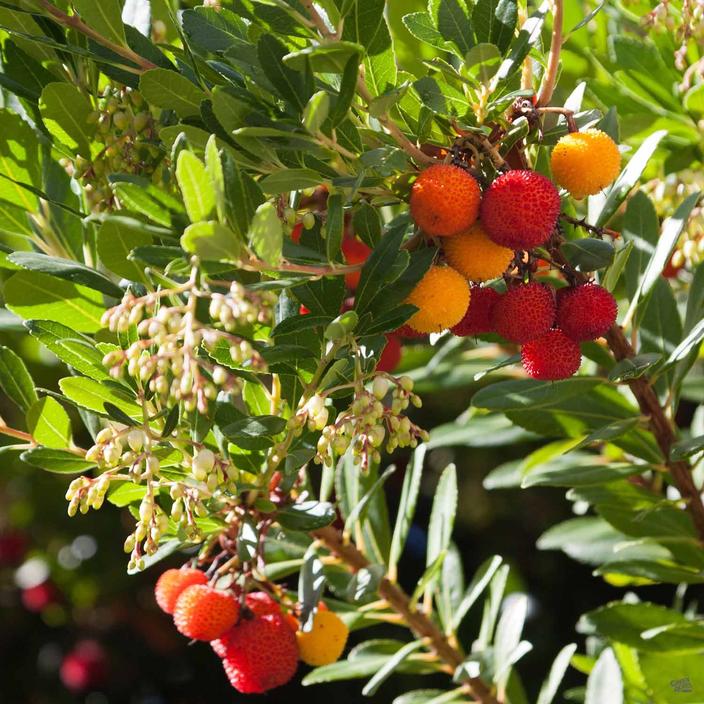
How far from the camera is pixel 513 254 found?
90 centimetres

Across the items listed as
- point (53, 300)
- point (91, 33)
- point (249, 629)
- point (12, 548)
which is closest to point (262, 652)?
point (249, 629)

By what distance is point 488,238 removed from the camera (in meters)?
0.87

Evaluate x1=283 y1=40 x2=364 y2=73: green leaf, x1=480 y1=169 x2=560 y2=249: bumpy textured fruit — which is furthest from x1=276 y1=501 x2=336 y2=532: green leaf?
x1=283 y1=40 x2=364 y2=73: green leaf

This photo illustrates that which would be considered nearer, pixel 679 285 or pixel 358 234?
pixel 358 234

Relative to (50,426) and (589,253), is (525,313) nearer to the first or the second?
(589,253)

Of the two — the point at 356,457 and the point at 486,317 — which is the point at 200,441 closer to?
the point at 356,457

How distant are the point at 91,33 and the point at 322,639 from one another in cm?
66

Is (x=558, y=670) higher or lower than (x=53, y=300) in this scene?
lower

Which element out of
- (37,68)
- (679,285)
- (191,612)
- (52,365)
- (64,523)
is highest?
(37,68)

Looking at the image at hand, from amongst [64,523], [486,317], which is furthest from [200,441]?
[64,523]

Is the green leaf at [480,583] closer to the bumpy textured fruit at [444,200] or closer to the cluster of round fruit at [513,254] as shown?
the cluster of round fruit at [513,254]

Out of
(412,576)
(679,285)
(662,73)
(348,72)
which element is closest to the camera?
(348,72)

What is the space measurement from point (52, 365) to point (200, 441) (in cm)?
121

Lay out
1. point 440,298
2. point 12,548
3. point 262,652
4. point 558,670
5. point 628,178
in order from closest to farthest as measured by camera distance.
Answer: point 440,298
point 628,178
point 262,652
point 558,670
point 12,548
